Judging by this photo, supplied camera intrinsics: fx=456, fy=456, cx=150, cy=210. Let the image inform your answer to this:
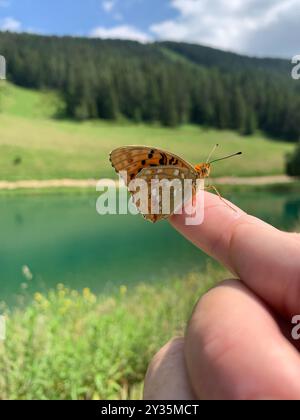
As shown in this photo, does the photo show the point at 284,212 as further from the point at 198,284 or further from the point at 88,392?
the point at 88,392

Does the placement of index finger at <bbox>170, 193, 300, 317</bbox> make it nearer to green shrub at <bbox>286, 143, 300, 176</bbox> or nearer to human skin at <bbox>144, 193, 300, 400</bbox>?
human skin at <bbox>144, 193, 300, 400</bbox>

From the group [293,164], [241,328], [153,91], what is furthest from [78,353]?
[153,91]

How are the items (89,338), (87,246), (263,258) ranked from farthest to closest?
(87,246) → (89,338) → (263,258)

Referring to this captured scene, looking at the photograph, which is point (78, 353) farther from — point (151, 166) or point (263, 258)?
point (263, 258)

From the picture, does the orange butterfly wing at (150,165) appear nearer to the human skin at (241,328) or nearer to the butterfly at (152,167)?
the butterfly at (152,167)

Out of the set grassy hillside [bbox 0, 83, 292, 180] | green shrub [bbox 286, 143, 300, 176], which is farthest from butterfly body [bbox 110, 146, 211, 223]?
green shrub [bbox 286, 143, 300, 176]
